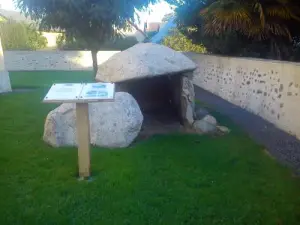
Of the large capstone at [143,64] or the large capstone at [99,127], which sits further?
the large capstone at [143,64]

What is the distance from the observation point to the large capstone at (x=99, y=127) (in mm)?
5766

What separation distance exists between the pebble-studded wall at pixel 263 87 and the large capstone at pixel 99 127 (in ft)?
10.6

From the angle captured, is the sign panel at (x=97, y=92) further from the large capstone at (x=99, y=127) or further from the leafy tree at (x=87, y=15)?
the leafy tree at (x=87, y=15)

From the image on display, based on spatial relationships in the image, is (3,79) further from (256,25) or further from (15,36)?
(15,36)

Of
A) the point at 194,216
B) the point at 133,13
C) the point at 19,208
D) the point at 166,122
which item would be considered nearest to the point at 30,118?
the point at 166,122

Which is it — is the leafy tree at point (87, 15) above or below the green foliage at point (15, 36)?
above

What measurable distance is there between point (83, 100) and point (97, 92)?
280 millimetres

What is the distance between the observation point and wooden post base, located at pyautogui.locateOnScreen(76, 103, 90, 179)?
440 centimetres

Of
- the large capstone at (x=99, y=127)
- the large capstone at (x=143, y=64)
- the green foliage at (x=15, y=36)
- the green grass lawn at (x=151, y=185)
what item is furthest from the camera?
the green foliage at (x=15, y=36)

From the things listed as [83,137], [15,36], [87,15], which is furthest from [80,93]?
[15,36]

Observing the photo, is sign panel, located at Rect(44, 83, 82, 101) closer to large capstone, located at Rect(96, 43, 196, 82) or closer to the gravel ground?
large capstone, located at Rect(96, 43, 196, 82)

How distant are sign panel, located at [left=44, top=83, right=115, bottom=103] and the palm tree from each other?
5540 mm

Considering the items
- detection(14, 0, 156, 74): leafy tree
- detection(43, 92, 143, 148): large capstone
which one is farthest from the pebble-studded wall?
detection(14, 0, 156, 74): leafy tree

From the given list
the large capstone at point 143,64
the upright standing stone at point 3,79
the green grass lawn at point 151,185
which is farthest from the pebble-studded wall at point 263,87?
the upright standing stone at point 3,79
